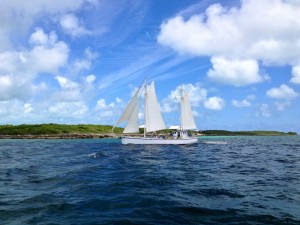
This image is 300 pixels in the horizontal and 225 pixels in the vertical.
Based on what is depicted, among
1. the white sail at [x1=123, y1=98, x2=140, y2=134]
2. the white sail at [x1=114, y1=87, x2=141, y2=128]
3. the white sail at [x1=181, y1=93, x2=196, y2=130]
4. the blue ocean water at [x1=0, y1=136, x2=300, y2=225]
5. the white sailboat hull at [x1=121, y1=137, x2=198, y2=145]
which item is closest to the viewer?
the blue ocean water at [x1=0, y1=136, x2=300, y2=225]

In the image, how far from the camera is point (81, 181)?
82.4 ft

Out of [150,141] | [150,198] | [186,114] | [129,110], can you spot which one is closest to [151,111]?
[129,110]

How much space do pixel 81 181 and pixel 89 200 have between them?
7.21 m

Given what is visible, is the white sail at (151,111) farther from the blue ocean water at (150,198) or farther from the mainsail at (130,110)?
the blue ocean water at (150,198)

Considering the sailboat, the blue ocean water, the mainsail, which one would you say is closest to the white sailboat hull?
the sailboat

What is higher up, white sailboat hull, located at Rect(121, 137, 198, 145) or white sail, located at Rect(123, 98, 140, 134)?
white sail, located at Rect(123, 98, 140, 134)

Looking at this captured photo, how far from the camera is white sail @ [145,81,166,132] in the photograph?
8038 centimetres

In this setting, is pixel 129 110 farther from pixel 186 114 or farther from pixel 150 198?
pixel 150 198

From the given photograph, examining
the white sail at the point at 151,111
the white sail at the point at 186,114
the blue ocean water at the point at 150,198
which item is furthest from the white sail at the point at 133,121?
the blue ocean water at the point at 150,198

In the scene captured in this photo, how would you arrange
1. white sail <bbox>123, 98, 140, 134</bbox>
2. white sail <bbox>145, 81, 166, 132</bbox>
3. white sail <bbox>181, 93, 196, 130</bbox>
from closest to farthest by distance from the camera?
white sail <bbox>123, 98, 140, 134</bbox>, white sail <bbox>145, 81, 166, 132</bbox>, white sail <bbox>181, 93, 196, 130</bbox>

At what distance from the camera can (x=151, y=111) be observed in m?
80.8

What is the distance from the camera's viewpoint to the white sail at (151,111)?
264ft

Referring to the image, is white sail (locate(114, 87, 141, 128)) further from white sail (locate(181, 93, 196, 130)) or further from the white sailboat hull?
white sail (locate(181, 93, 196, 130))

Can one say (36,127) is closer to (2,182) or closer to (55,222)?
(2,182)
